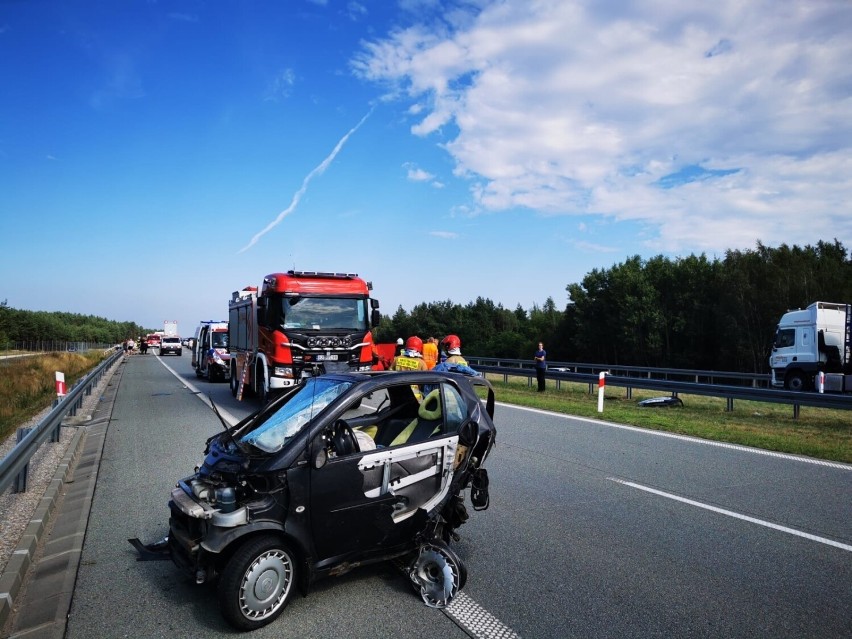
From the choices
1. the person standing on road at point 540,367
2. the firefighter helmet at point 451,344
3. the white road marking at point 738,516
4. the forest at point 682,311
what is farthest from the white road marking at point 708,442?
the forest at point 682,311

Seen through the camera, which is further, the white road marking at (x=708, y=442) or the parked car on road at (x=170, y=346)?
the parked car on road at (x=170, y=346)

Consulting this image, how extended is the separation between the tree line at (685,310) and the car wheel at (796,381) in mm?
17578

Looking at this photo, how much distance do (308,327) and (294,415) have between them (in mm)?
9567

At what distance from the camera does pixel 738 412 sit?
51.7ft

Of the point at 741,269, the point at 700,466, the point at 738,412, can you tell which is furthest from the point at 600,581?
the point at 741,269

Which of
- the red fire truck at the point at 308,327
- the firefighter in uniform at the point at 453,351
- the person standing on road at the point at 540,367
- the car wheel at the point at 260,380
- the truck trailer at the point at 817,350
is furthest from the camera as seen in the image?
the person standing on road at the point at 540,367

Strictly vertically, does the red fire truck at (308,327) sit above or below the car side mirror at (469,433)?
above

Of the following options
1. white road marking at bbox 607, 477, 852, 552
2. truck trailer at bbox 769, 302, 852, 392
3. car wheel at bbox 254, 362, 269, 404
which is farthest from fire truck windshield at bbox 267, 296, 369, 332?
truck trailer at bbox 769, 302, 852, 392

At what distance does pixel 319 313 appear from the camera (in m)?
14.2

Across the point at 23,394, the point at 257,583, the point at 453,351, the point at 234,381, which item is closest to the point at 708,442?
the point at 453,351

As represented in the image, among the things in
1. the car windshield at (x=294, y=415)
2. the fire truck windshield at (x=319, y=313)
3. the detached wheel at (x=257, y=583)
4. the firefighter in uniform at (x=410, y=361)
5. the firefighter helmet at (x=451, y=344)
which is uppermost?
the fire truck windshield at (x=319, y=313)

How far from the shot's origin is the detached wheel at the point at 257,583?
367cm

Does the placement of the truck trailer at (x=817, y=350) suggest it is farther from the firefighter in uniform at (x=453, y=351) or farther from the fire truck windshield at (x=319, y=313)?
the firefighter in uniform at (x=453, y=351)

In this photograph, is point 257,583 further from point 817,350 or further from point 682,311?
point 682,311
